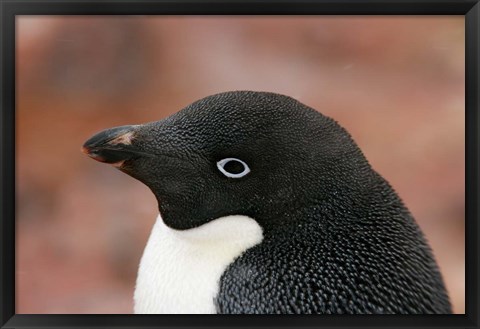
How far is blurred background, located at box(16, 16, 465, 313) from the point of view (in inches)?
92.4

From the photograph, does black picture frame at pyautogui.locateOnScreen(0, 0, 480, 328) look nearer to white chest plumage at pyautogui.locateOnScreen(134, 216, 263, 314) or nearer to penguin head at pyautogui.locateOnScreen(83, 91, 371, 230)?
white chest plumage at pyautogui.locateOnScreen(134, 216, 263, 314)

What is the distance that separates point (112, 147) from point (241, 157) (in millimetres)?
193

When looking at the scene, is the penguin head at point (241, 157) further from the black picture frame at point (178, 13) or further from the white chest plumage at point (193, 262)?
the black picture frame at point (178, 13)

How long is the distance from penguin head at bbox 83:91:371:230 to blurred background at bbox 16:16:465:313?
113cm

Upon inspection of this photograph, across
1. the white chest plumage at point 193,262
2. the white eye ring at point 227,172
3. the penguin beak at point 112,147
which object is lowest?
the white chest plumage at point 193,262

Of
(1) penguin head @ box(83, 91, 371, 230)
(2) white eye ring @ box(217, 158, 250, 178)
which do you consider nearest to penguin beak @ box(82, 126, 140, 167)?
(1) penguin head @ box(83, 91, 371, 230)

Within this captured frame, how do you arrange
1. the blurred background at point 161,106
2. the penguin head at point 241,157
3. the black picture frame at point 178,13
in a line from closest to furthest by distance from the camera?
the penguin head at point 241,157, the black picture frame at point 178,13, the blurred background at point 161,106

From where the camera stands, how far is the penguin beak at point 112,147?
112cm

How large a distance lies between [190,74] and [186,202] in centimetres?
153

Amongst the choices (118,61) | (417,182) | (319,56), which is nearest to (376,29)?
(319,56)

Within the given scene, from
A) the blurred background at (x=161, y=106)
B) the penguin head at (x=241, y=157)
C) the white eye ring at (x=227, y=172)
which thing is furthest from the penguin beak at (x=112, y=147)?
the blurred background at (x=161, y=106)

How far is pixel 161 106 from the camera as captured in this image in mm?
2734

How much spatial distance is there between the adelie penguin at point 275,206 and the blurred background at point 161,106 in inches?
43.4

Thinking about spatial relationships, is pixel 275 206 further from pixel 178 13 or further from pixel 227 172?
pixel 178 13
